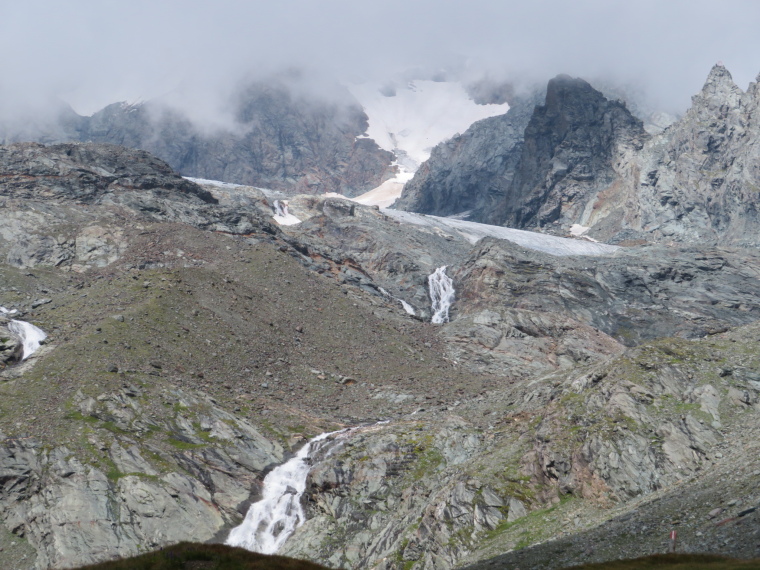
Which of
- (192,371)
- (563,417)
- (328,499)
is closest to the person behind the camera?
(563,417)

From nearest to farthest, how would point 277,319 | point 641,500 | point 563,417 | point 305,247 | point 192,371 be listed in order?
point 641,500, point 563,417, point 192,371, point 277,319, point 305,247

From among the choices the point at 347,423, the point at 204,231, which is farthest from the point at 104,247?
the point at 347,423

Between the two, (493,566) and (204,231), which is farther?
(204,231)

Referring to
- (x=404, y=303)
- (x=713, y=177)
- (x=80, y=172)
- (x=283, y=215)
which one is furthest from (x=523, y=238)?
(x=80, y=172)

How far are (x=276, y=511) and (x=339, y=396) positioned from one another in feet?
A: 65.0

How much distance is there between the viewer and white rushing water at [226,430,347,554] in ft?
Answer: 150

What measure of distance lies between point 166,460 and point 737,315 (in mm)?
93861

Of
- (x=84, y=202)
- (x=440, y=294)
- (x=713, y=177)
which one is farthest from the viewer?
(x=713, y=177)

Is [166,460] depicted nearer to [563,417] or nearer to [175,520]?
[175,520]

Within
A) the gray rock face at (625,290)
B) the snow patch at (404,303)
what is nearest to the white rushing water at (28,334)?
the snow patch at (404,303)

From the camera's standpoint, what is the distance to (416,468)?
4756 centimetres

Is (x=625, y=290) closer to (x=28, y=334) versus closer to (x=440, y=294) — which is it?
(x=440, y=294)

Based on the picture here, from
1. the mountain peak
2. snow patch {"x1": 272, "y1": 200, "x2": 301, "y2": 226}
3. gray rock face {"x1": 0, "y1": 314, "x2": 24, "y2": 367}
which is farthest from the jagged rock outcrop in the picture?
gray rock face {"x1": 0, "y1": 314, "x2": 24, "y2": 367}

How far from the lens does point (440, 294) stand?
384 ft
